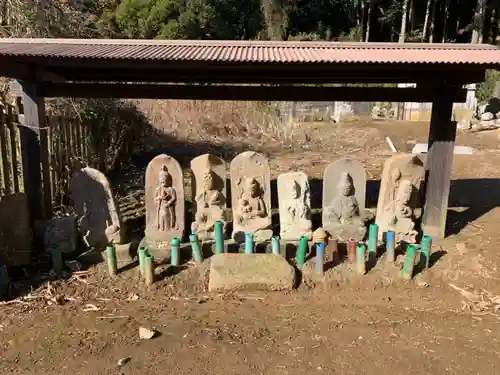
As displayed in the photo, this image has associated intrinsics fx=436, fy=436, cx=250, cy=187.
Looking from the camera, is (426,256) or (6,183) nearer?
(426,256)

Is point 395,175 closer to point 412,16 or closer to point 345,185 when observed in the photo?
point 345,185

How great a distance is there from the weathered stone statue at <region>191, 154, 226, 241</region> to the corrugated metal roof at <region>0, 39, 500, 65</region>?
4.28 ft

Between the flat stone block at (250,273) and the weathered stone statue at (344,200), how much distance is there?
964 millimetres

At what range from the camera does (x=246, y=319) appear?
3.96 m

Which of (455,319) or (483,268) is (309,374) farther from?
(483,268)

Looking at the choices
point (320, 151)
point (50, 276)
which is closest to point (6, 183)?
point (50, 276)

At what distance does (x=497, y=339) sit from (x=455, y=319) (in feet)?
1.26

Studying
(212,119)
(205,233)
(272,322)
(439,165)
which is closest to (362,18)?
(212,119)

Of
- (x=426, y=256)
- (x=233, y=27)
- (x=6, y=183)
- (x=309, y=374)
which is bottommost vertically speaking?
(x=309, y=374)

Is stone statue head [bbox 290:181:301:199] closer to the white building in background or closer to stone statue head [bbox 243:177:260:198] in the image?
stone statue head [bbox 243:177:260:198]

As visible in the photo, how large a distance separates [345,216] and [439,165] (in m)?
1.30

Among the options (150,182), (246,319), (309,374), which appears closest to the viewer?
(309,374)

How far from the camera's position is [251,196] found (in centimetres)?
525

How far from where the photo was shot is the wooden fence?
17.3 feet
